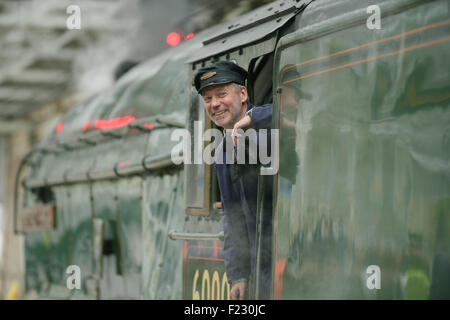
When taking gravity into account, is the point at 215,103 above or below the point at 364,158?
above

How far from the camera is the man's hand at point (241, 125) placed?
3372 millimetres

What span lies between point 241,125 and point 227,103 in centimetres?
20

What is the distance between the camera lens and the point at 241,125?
3.38 m

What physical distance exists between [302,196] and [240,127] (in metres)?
0.47

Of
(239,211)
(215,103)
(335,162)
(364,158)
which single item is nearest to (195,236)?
(239,211)

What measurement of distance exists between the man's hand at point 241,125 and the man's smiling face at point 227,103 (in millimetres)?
109

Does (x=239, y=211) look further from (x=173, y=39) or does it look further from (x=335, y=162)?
(x=173, y=39)

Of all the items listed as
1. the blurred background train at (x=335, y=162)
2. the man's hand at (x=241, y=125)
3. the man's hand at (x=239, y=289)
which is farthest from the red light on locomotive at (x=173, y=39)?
the man's hand at (x=239, y=289)

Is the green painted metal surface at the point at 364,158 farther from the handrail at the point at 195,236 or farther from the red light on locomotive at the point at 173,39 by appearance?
the red light on locomotive at the point at 173,39

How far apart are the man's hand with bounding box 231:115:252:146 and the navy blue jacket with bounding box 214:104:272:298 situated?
153mm

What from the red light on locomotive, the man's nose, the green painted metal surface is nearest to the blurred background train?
the green painted metal surface

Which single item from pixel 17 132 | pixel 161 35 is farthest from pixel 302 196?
pixel 17 132

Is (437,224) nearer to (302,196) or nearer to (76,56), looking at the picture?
(302,196)

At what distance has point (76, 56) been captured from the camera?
18.2 metres
